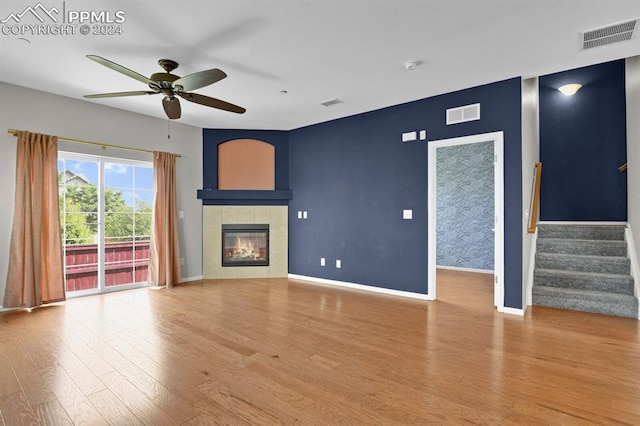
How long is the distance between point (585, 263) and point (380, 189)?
2.89 metres

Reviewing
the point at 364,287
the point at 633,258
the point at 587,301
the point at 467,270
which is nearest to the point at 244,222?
the point at 364,287

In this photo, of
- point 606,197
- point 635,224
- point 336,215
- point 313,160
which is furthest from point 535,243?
point 313,160

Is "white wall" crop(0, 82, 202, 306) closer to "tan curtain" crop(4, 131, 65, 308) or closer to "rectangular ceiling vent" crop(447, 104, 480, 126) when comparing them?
"tan curtain" crop(4, 131, 65, 308)

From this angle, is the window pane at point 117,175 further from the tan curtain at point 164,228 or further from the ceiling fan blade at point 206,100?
the ceiling fan blade at point 206,100

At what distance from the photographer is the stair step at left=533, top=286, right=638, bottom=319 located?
12.1 ft

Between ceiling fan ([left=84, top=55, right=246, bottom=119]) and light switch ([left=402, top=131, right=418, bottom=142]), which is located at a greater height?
ceiling fan ([left=84, top=55, right=246, bottom=119])

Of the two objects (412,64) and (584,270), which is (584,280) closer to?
(584,270)

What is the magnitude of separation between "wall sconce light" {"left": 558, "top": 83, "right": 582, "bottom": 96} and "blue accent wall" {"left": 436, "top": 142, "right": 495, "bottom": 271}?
1438 mm

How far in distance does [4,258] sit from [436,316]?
532 cm

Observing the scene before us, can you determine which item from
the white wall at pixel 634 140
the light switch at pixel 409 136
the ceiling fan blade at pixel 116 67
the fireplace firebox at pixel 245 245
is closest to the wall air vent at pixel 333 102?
the light switch at pixel 409 136

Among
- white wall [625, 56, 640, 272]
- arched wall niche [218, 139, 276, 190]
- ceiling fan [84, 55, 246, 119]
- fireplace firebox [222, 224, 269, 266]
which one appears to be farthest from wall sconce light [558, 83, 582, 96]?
fireplace firebox [222, 224, 269, 266]

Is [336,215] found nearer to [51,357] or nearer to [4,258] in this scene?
[51,357]

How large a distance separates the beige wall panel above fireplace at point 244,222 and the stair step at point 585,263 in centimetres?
417

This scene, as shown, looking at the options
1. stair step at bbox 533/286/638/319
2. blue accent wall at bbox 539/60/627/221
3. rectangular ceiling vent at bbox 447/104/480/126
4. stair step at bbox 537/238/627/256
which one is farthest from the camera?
blue accent wall at bbox 539/60/627/221
